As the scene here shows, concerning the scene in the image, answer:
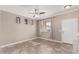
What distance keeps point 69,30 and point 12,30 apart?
3076 millimetres

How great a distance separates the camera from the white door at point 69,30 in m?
3.63

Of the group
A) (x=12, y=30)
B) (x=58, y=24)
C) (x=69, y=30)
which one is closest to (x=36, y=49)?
(x=12, y=30)

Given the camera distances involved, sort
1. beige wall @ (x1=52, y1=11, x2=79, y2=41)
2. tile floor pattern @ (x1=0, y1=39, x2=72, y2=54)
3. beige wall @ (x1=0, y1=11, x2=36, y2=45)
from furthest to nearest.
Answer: beige wall @ (x1=52, y1=11, x2=79, y2=41) → beige wall @ (x1=0, y1=11, x2=36, y2=45) → tile floor pattern @ (x1=0, y1=39, x2=72, y2=54)

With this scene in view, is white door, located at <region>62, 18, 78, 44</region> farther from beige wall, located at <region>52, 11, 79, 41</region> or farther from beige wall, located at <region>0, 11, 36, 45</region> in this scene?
beige wall, located at <region>0, 11, 36, 45</region>

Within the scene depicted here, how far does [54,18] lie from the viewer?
513cm

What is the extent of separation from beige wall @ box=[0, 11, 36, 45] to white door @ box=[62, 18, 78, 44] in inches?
69.5

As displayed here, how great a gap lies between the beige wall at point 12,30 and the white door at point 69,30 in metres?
1.77

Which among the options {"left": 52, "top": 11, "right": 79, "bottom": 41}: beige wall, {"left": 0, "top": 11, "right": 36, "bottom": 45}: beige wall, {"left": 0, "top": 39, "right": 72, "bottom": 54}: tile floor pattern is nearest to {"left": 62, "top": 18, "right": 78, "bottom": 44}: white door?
{"left": 52, "top": 11, "right": 79, "bottom": 41}: beige wall

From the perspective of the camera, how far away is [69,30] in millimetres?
3980

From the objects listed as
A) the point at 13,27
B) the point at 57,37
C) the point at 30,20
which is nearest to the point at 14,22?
the point at 13,27

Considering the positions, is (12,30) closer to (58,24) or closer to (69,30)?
(58,24)

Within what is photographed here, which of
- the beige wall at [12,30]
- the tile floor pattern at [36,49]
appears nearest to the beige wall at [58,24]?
the tile floor pattern at [36,49]

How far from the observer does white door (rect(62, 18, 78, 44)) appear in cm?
363
